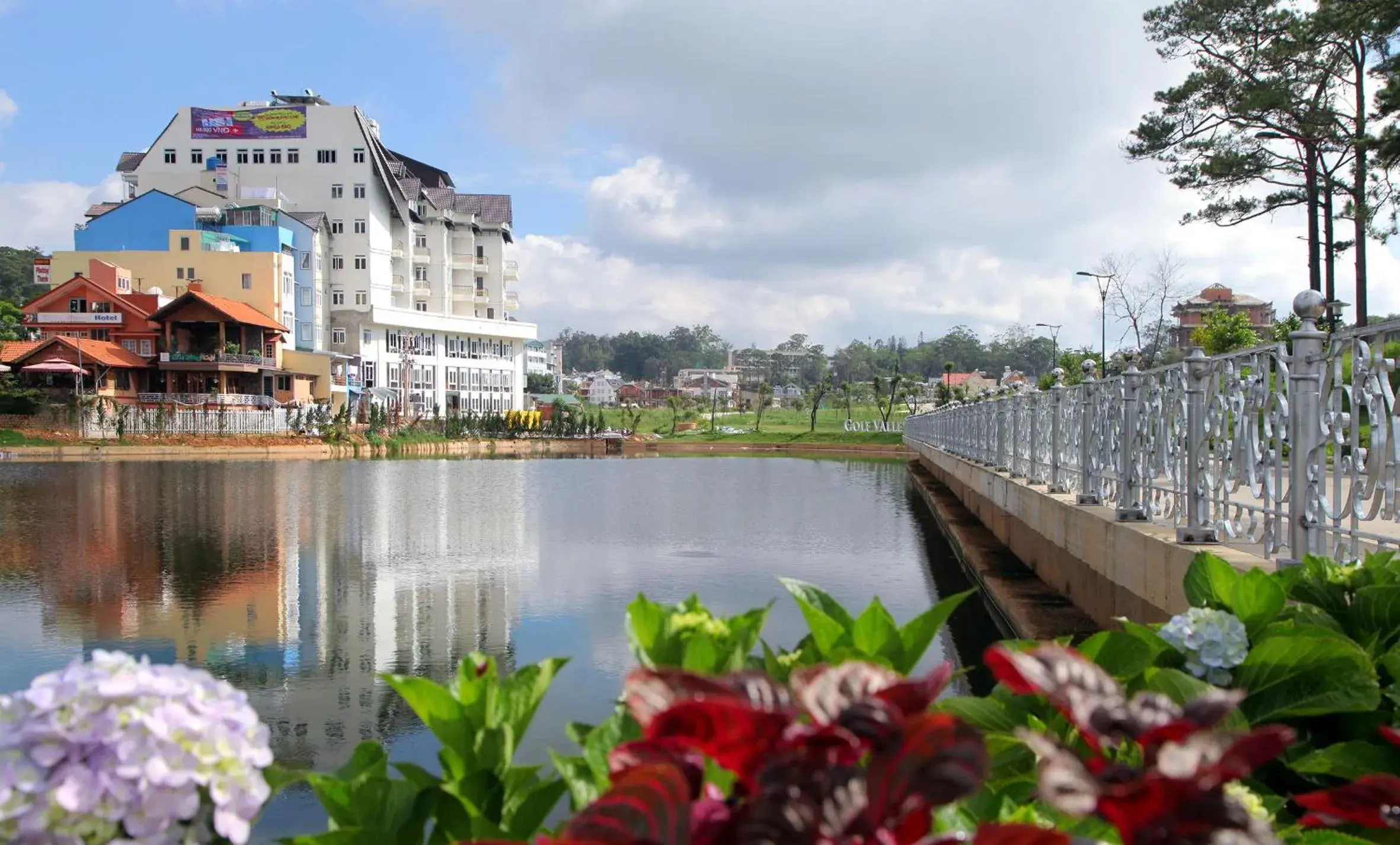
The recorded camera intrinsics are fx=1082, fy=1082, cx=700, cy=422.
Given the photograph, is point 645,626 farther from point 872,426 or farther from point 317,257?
point 872,426

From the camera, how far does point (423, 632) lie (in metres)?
9.15

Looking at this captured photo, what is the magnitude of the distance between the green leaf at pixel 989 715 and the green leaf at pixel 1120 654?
7.0 inches

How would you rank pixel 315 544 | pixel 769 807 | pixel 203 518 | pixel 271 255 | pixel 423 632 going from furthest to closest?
pixel 271 255, pixel 203 518, pixel 315 544, pixel 423 632, pixel 769 807

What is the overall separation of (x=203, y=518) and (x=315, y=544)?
4026 millimetres

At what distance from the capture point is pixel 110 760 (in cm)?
102

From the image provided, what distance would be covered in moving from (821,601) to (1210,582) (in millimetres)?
968

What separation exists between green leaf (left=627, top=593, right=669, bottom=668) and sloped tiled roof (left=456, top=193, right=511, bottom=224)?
2738 inches

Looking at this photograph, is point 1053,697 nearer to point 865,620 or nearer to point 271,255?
point 865,620

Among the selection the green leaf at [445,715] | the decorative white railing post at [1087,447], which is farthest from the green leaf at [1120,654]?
the decorative white railing post at [1087,447]

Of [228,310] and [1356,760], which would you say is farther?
[228,310]

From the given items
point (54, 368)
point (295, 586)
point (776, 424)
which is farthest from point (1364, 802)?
point (776, 424)

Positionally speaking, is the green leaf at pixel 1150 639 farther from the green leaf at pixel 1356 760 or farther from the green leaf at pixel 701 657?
the green leaf at pixel 701 657

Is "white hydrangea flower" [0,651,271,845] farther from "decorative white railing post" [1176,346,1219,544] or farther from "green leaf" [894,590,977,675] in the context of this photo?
"decorative white railing post" [1176,346,1219,544]

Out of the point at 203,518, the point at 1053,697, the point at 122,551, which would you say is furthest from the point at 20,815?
the point at 203,518
